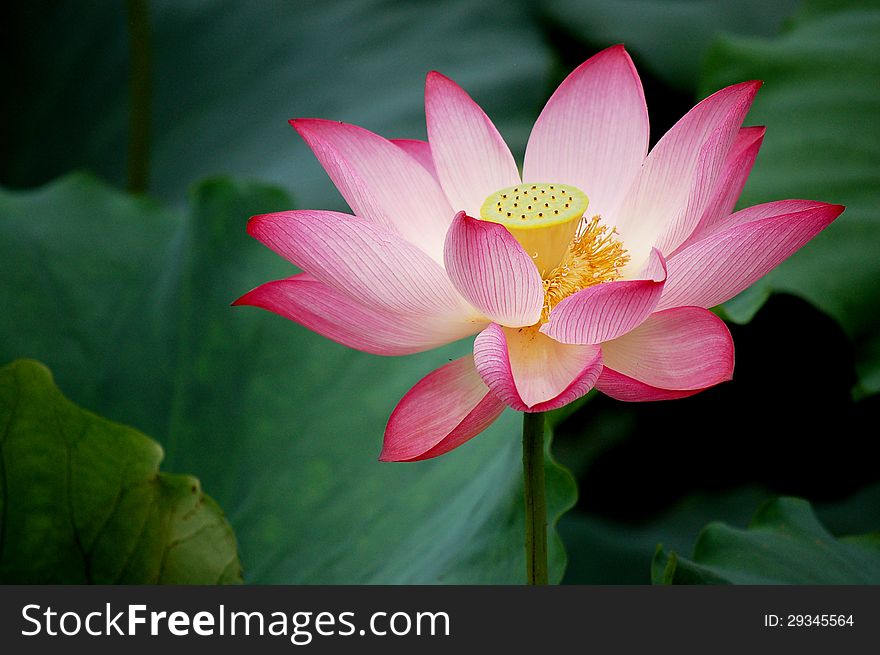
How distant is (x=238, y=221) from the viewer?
3.03 feet

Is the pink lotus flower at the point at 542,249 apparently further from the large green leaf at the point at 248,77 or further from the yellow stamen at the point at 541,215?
the large green leaf at the point at 248,77

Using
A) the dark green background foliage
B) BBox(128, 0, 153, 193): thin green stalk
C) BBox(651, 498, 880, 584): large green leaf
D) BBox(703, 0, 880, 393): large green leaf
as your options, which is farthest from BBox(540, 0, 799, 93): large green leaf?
BBox(651, 498, 880, 584): large green leaf

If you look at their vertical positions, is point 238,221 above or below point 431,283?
above

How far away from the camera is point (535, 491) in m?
0.46

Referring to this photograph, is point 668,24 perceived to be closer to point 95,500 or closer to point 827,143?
point 827,143

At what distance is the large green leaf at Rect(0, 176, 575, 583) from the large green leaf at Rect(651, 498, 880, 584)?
4.9 inches

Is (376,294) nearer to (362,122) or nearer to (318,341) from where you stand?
(318,341)

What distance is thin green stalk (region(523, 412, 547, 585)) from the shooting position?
45 cm

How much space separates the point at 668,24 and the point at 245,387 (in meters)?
0.88

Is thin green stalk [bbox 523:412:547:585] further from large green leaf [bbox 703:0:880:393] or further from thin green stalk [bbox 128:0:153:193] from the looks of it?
thin green stalk [bbox 128:0:153:193]

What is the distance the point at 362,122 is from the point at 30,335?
1.72 ft

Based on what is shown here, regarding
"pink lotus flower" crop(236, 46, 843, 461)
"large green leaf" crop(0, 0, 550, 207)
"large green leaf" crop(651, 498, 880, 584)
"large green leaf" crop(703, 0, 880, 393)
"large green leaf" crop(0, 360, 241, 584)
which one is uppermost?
"large green leaf" crop(0, 0, 550, 207)

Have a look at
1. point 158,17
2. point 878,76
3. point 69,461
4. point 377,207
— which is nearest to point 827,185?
point 878,76

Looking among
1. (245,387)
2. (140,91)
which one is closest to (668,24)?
(140,91)
